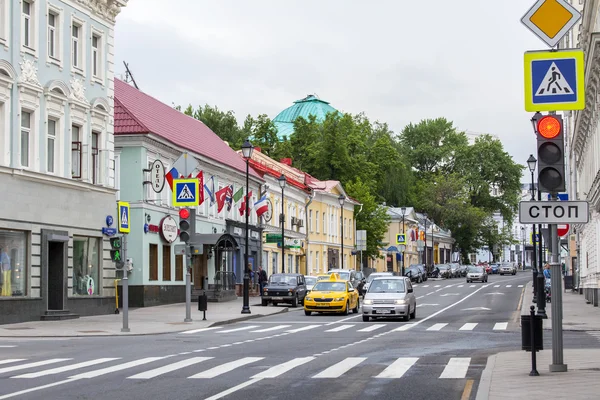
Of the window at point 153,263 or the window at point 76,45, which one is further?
the window at point 153,263

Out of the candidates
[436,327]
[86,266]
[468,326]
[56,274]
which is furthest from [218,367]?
[86,266]

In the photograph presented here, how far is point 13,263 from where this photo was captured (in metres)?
30.7

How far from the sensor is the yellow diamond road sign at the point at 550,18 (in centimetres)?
1298

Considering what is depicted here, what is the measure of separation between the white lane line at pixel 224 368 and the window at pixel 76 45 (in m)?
19.6

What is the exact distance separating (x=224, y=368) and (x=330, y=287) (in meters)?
23.4

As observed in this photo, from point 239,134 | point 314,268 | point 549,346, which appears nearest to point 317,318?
point 549,346

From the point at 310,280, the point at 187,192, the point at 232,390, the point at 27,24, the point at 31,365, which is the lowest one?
the point at 31,365

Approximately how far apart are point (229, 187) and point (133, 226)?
42.0 ft

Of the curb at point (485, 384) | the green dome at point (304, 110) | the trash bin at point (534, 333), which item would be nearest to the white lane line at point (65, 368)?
the curb at point (485, 384)

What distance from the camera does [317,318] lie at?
3688 centimetres

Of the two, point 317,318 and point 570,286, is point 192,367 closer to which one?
point 317,318

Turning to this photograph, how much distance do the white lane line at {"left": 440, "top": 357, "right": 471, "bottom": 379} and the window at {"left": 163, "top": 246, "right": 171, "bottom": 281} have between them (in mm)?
28702

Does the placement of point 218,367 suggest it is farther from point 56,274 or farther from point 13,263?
point 56,274

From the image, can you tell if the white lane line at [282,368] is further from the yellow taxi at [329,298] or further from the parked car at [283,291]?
the parked car at [283,291]
